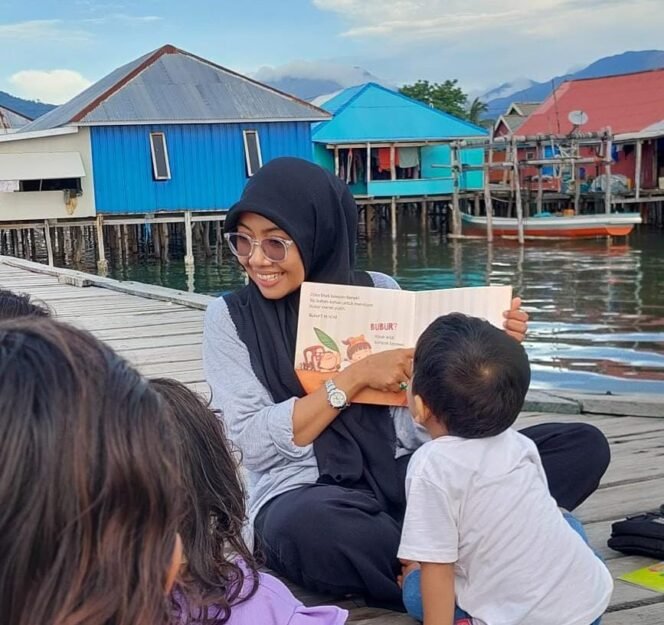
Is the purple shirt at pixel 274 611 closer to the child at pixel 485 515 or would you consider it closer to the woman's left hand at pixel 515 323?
the child at pixel 485 515

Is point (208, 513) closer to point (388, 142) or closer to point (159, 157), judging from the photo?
point (159, 157)

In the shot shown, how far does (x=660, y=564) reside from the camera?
2654mm

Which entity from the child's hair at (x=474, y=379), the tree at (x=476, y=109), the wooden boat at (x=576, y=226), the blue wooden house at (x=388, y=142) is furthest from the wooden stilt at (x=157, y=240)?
the tree at (x=476, y=109)

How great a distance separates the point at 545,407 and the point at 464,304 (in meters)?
1.75

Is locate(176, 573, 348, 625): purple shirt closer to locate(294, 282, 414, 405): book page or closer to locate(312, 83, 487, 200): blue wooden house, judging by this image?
locate(294, 282, 414, 405): book page

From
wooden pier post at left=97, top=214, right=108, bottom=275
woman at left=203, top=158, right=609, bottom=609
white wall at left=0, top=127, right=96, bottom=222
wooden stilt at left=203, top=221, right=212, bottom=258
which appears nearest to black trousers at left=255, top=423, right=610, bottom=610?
woman at left=203, top=158, right=609, bottom=609

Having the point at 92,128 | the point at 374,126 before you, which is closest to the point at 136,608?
the point at 92,128

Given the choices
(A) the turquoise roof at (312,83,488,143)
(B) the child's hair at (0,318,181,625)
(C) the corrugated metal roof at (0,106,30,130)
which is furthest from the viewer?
(C) the corrugated metal roof at (0,106,30,130)

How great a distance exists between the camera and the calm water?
33.0 ft

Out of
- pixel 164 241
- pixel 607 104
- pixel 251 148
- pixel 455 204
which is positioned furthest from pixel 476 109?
pixel 251 148

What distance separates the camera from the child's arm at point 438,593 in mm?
2137

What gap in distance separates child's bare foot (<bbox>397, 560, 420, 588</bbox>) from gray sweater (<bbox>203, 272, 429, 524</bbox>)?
380mm

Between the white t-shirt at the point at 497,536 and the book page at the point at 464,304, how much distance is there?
53 centimetres

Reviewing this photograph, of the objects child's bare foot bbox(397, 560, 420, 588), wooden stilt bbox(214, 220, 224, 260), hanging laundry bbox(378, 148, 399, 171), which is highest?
hanging laundry bbox(378, 148, 399, 171)
